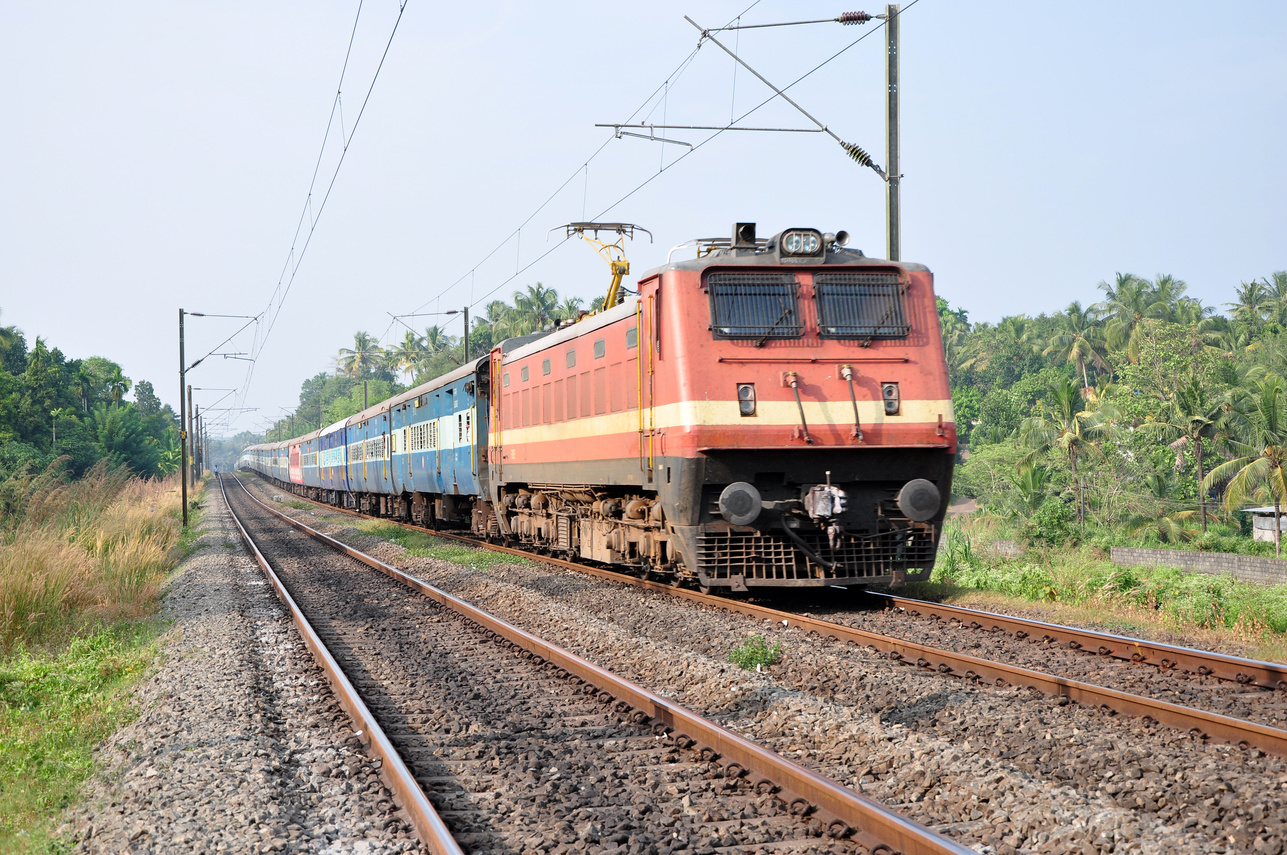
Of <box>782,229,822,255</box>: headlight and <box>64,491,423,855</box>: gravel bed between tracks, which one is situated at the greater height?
<box>782,229,822,255</box>: headlight

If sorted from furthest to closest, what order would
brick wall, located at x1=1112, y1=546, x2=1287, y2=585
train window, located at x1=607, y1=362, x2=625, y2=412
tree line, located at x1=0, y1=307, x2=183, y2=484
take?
tree line, located at x1=0, y1=307, x2=183, y2=484 → brick wall, located at x1=1112, y1=546, x2=1287, y2=585 → train window, located at x1=607, y1=362, x2=625, y2=412

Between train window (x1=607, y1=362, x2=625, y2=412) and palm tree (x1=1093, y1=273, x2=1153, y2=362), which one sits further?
palm tree (x1=1093, y1=273, x2=1153, y2=362)

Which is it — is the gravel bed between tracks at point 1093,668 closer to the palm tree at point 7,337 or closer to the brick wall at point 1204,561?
the brick wall at point 1204,561

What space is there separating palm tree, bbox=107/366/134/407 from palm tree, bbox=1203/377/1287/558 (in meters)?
72.3

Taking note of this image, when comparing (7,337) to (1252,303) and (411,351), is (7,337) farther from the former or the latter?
(1252,303)

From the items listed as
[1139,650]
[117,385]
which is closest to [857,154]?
[1139,650]

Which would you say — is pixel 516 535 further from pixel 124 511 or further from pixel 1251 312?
pixel 1251 312

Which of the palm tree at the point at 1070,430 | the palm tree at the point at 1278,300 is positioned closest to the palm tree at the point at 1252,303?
the palm tree at the point at 1278,300

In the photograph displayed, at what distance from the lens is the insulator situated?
13859 mm

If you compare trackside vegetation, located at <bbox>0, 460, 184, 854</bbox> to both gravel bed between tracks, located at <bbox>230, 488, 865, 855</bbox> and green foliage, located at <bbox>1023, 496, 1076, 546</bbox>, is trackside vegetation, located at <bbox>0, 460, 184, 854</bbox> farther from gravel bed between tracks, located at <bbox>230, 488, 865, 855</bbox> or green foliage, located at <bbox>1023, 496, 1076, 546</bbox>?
green foliage, located at <bbox>1023, 496, 1076, 546</bbox>

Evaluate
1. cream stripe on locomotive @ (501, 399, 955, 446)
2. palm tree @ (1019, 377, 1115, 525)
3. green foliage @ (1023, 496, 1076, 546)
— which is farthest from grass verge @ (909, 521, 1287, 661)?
palm tree @ (1019, 377, 1115, 525)

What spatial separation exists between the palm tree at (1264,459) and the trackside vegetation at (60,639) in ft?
101

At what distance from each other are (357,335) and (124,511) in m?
94.8

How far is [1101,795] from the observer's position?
4723 mm
